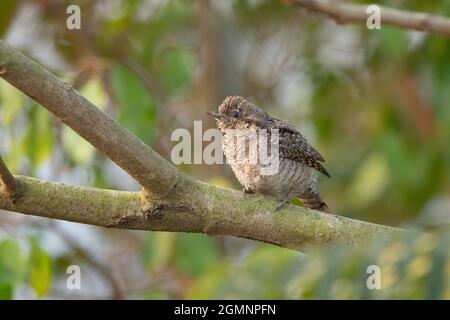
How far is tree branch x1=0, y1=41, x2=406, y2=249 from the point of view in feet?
9.62

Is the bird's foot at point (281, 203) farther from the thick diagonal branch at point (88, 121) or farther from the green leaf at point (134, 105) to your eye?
the green leaf at point (134, 105)

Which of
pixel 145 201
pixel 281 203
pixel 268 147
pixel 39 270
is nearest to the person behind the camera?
pixel 145 201

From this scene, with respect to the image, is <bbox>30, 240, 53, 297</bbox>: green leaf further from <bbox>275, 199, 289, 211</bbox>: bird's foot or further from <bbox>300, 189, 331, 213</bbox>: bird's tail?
<bbox>275, 199, 289, 211</bbox>: bird's foot

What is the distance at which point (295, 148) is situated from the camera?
165 inches

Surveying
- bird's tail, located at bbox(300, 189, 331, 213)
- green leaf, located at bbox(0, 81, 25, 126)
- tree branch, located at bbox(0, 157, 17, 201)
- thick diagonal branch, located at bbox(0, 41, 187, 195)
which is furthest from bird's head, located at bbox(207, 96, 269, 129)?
green leaf, located at bbox(0, 81, 25, 126)

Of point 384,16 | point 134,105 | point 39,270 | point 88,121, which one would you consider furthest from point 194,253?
point 88,121

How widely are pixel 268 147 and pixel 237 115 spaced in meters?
0.21

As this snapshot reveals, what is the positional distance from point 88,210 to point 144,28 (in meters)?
3.87

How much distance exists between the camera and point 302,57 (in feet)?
23.7

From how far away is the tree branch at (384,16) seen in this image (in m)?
4.09

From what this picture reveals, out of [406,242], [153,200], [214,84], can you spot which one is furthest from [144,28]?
[406,242]

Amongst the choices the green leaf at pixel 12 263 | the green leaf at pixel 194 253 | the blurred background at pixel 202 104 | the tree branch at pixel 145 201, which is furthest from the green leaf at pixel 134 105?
the tree branch at pixel 145 201

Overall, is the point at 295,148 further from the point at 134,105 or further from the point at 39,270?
the point at 39,270
